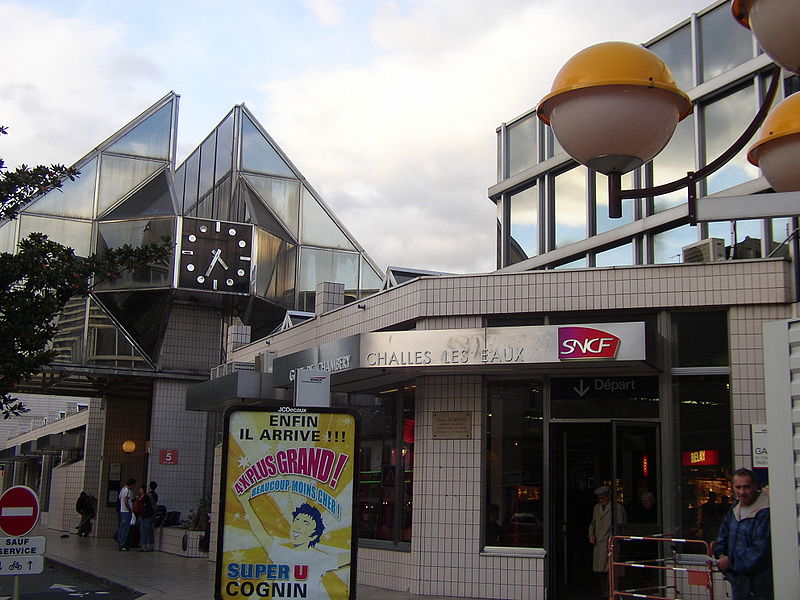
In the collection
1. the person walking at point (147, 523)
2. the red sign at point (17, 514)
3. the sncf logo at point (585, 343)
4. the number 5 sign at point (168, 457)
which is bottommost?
the person walking at point (147, 523)

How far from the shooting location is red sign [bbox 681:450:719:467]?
12.5m

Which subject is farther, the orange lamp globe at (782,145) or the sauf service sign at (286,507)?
the sauf service sign at (286,507)

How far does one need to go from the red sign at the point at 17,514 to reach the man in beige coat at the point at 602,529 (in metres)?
6.87

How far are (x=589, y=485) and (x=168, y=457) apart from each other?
13817mm

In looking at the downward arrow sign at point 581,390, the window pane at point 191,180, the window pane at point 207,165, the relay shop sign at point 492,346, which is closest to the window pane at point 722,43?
the downward arrow sign at point 581,390

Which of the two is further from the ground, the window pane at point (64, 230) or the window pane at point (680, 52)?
the window pane at point (680, 52)

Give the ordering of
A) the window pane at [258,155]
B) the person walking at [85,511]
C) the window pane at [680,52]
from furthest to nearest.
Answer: the person walking at [85,511], the window pane at [258,155], the window pane at [680,52]

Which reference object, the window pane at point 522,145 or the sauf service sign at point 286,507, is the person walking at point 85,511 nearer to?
the window pane at point 522,145

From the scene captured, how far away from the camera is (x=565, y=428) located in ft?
43.8

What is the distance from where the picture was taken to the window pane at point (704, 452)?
40.5 feet

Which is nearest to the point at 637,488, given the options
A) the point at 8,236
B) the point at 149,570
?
the point at 149,570

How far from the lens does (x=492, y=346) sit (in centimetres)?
1270

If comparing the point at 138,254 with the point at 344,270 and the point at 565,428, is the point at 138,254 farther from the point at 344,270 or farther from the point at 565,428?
the point at 344,270

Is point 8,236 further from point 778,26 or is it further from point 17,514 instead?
point 778,26
